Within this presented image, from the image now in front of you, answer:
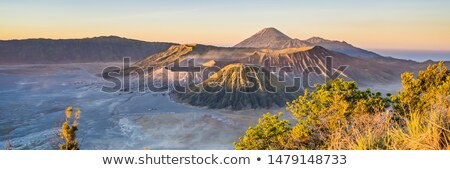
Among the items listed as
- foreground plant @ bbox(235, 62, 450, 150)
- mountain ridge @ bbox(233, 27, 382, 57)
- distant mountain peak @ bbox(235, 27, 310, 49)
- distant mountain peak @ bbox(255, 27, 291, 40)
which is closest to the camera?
foreground plant @ bbox(235, 62, 450, 150)

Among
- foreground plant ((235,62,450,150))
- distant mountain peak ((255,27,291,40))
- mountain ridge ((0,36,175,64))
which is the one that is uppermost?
distant mountain peak ((255,27,291,40))

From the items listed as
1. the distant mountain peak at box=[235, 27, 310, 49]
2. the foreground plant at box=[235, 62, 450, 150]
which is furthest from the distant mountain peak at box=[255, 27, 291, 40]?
the foreground plant at box=[235, 62, 450, 150]

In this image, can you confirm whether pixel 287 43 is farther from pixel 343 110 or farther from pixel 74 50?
pixel 343 110

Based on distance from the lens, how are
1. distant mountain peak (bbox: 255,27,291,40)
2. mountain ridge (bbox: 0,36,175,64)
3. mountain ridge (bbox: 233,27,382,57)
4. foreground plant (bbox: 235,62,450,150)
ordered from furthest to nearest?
mountain ridge (bbox: 0,36,175,64)
distant mountain peak (bbox: 255,27,291,40)
mountain ridge (bbox: 233,27,382,57)
foreground plant (bbox: 235,62,450,150)

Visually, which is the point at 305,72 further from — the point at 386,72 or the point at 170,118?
the point at 170,118

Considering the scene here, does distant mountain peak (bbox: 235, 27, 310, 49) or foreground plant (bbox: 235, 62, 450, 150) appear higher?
distant mountain peak (bbox: 235, 27, 310, 49)

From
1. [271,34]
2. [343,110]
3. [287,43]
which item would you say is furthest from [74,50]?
[343,110]

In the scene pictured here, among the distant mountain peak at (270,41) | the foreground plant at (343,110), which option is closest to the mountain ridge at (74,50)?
the distant mountain peak at (270,41)

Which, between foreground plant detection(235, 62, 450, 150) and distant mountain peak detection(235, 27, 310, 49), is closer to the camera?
foreground plant detection(235, 62, 450, 150)

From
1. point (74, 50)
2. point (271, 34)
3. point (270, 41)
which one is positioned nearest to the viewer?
point (270, 41)

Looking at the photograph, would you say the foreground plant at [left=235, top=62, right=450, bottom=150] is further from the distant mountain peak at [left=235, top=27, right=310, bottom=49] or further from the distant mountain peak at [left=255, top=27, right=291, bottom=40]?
the distant mountain peak at [left=255, top=27, right=291, bottom=40]

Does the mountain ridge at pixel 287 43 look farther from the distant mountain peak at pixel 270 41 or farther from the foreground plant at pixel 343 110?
the foreground plant at pixel 343 110
